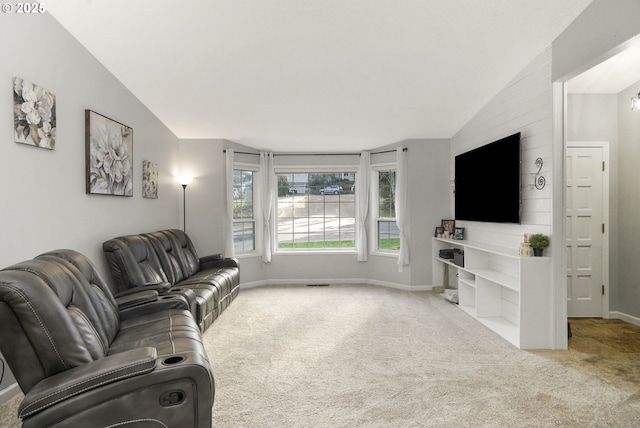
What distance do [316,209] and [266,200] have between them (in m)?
0.92

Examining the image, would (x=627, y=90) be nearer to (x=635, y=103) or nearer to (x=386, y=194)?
(x=635, y=103)

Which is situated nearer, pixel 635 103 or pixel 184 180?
pixel 635 103

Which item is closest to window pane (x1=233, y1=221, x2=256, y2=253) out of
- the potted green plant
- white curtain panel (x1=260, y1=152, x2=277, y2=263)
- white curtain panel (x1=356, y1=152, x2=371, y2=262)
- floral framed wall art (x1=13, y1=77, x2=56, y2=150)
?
white curtain panel (x1=260, y1=152, x2=277, y2=263)

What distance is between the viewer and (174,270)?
4.31 meters

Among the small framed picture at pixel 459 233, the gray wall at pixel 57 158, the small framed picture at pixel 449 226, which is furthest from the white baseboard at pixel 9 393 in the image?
the small framed picture at pixel 449 226

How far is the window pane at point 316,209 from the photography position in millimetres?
6551

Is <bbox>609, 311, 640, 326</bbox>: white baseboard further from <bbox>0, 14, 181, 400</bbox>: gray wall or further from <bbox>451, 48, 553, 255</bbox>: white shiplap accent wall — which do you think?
<bbox>0, 14, 181, 400</bbox>: gray wall

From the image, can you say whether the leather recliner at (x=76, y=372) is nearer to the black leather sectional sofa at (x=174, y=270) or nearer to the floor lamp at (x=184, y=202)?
the black leather sectional sofa at (x=174, y=270)

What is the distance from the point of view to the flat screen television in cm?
389

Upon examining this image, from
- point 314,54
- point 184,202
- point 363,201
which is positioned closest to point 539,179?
point 314,54

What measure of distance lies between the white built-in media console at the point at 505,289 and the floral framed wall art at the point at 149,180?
3841 mm

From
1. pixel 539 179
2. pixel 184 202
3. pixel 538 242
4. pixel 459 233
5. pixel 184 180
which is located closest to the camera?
pixel 538 242

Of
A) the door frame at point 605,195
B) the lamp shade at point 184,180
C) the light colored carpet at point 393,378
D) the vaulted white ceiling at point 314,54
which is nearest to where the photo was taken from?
the light colored carpet at point 393,378

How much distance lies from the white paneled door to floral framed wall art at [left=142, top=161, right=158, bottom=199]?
4.80m
